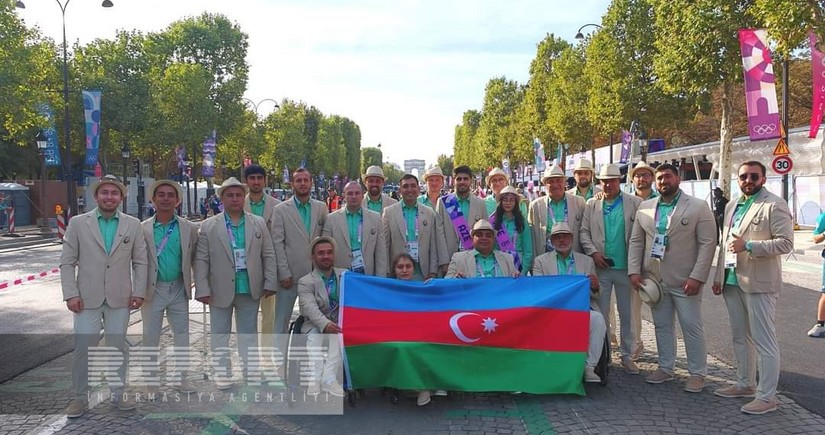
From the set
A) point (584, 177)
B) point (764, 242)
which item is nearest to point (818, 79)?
point (584, 177)

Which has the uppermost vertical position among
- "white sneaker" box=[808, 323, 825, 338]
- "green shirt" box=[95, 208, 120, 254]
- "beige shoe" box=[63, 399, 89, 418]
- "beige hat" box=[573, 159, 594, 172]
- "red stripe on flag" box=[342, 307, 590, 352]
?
"beige hat" box=[573, 159, 594, 172]

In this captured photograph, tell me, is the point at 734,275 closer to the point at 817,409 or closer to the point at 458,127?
the point at 817,409

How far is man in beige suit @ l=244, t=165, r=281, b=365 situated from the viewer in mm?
6906

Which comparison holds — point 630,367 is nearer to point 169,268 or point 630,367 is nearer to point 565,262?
point 565,262

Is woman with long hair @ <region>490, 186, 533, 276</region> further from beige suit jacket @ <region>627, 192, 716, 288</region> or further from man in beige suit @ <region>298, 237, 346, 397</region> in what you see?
man in beige suit @ <region>298, 237, 346, 397</region>

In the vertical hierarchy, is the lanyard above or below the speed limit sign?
below

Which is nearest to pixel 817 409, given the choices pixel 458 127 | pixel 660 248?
pixel 660 248

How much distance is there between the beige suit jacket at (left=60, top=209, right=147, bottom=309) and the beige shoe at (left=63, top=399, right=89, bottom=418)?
0.81 metres

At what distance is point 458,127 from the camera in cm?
12162

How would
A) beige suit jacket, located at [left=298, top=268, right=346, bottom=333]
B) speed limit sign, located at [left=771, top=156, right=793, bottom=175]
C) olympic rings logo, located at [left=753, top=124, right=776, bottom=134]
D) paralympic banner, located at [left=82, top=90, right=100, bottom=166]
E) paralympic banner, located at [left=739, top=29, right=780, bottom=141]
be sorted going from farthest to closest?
paralympic banner, located at [left=82, top=90, right=100, bottom=166] → speed limit sign, located at [left=771, top=156, right=793, bottom=175] → olympic rings logo, located at [left=753, top=124, right=776, bottom=134] → paralympic banner, located at [left=739, top=29, right=780, bottom=141] → beige suit jacket, located at [left=298, top=268, right=346, bottom=333]

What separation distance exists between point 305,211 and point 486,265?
2057 mm

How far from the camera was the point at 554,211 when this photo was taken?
23.5 ft

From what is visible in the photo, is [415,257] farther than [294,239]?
Yes

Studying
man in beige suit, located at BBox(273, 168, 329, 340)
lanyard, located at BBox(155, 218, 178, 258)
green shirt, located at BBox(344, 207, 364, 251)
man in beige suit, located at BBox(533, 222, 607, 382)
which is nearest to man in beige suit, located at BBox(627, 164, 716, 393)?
man in beige suit, located at BBox(533, 222, 607, 382)
